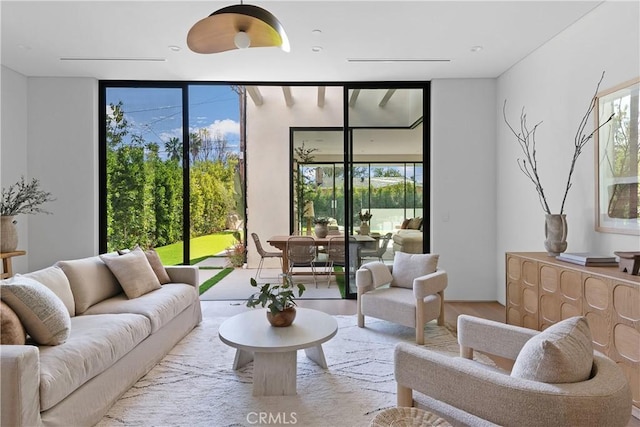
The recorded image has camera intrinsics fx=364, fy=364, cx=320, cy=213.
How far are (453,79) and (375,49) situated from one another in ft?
5.04

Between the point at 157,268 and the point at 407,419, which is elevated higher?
the point at 157,268

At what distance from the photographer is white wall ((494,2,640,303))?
2865 mm

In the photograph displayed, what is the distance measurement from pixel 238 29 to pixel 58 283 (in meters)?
2.29

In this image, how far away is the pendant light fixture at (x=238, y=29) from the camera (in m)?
2.25

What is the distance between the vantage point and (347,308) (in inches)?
185

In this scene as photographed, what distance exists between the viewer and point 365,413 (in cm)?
229

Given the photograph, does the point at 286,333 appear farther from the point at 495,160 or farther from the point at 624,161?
the point at 495,160

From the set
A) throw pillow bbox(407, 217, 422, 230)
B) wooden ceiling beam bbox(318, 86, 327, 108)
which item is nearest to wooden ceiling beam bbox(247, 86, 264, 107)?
wooden ceiling beam bbox(318, 86, 327, 108)

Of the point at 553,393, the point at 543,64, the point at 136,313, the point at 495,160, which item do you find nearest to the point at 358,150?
the point at 495,160

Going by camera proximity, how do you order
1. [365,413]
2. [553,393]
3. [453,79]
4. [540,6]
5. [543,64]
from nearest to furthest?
[553,393], [365,413], [540,6], [543,64], [453,79]

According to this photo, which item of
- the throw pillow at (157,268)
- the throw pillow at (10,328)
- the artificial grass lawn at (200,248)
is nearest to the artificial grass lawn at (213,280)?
the artificial grass lawn at (200,248)

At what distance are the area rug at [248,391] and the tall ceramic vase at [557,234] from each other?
4.03 ft

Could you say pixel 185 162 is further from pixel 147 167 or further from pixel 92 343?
pixel 92 343

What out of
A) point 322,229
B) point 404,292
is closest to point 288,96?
point 322,229
